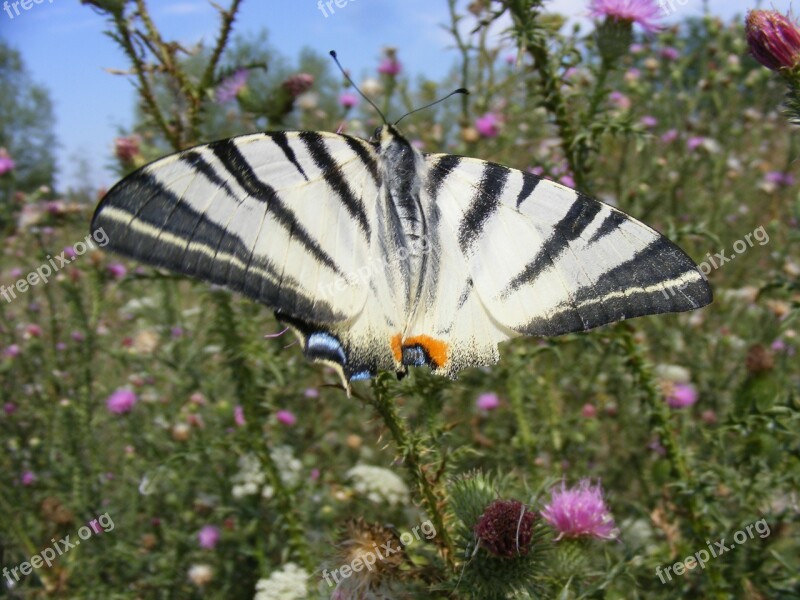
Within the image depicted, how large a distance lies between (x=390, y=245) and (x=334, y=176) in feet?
0.81

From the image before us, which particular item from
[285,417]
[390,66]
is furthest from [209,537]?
[390,66]

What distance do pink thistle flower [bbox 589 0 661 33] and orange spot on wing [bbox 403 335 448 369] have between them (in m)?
1.59

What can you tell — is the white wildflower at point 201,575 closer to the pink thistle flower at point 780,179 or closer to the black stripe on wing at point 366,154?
the black stripe on wing at point 366,154

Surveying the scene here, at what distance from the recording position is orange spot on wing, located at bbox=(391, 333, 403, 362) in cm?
166

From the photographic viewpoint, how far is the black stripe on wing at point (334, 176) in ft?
5.47

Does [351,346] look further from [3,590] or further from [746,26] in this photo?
[3,590]

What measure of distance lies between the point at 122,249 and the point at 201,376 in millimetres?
2463

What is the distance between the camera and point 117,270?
14.0 feet

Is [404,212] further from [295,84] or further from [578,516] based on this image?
[295,84]

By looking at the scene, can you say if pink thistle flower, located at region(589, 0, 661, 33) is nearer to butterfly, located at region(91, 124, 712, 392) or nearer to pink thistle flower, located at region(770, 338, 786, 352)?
butterfly, located at region(91, 124, 712, 392)

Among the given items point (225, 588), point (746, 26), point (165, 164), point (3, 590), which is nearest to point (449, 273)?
point (165, 164)

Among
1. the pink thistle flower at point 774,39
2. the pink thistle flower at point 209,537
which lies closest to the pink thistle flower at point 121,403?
the pink thistle flower at point 209,537

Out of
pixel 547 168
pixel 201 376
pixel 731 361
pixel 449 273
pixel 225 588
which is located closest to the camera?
pixel 449 273

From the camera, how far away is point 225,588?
2988 millimetres
